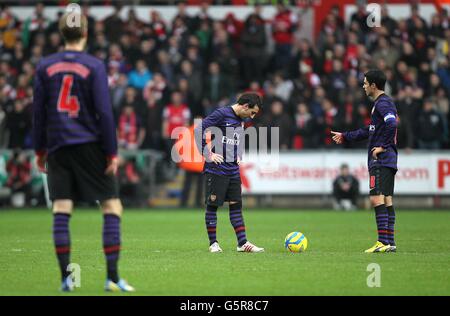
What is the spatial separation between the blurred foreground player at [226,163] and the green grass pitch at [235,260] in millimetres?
417

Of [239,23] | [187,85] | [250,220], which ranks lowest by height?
[250,220]

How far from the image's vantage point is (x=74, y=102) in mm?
9352

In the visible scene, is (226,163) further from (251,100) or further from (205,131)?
→ (251,100)

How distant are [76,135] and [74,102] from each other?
31 centimetres

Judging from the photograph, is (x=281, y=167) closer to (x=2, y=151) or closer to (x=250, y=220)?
(x=250, y=220)

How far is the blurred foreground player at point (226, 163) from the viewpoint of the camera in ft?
45.4

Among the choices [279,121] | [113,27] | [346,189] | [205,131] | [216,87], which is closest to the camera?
[205,131]

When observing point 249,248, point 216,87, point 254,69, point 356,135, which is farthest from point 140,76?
point 249,248

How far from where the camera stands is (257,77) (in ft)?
97.6

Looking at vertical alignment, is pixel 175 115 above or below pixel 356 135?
above

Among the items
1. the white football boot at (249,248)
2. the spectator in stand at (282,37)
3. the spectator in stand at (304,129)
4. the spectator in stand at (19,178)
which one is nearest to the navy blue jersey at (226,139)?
the white football boot at (249,248)

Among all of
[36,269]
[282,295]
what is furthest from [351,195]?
[282,295]
